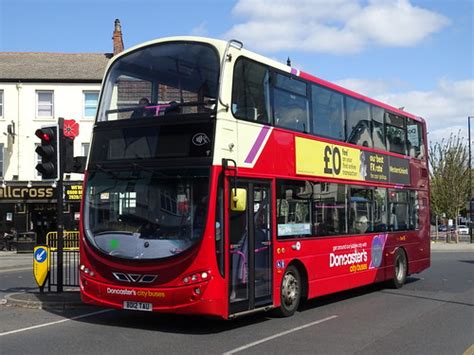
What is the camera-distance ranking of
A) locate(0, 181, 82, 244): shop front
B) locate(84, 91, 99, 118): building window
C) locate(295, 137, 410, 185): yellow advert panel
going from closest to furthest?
locate(295, 137, 410, 185): yellow advert panel < locate(0, 181, 82, 244): shop front < locate(84, 91, 99, 118): building window

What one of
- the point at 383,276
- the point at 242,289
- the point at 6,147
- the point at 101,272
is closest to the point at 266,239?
the point at 242,289

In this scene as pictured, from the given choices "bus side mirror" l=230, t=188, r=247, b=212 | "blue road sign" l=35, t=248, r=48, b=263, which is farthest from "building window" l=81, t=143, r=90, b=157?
"bus side mirror" l=230, t=188, r=247, b=212

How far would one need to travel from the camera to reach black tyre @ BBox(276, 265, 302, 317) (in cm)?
967

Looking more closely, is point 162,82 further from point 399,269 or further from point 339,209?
point 399,269

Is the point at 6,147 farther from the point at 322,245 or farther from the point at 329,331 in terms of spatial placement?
the point at 329,331

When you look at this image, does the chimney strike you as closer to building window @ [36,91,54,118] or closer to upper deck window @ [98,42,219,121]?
building window @ [36,91,54,118]

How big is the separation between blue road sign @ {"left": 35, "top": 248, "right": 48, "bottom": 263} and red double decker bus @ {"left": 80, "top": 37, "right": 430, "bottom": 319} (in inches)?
122

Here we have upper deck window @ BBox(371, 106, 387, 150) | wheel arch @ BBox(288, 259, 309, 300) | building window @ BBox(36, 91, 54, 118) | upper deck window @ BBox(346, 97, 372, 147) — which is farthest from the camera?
building window @ BBox(36, 91, 54, 118)

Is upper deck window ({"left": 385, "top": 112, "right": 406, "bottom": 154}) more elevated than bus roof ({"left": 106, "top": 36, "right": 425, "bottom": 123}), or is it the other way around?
→ bus roof ({"left": 106, "top": 36, "right": 425, "bottom": 123})

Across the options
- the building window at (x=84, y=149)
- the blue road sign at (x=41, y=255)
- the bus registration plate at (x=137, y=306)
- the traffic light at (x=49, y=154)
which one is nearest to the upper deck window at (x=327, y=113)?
the bus registration plate at (x=137, y=306)

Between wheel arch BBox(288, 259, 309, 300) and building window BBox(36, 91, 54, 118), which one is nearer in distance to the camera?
wheel arch BBox(288, 259, 309, 300)

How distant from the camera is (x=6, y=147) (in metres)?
31.4

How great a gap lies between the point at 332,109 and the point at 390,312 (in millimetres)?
4159

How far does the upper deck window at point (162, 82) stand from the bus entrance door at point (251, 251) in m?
1.54
